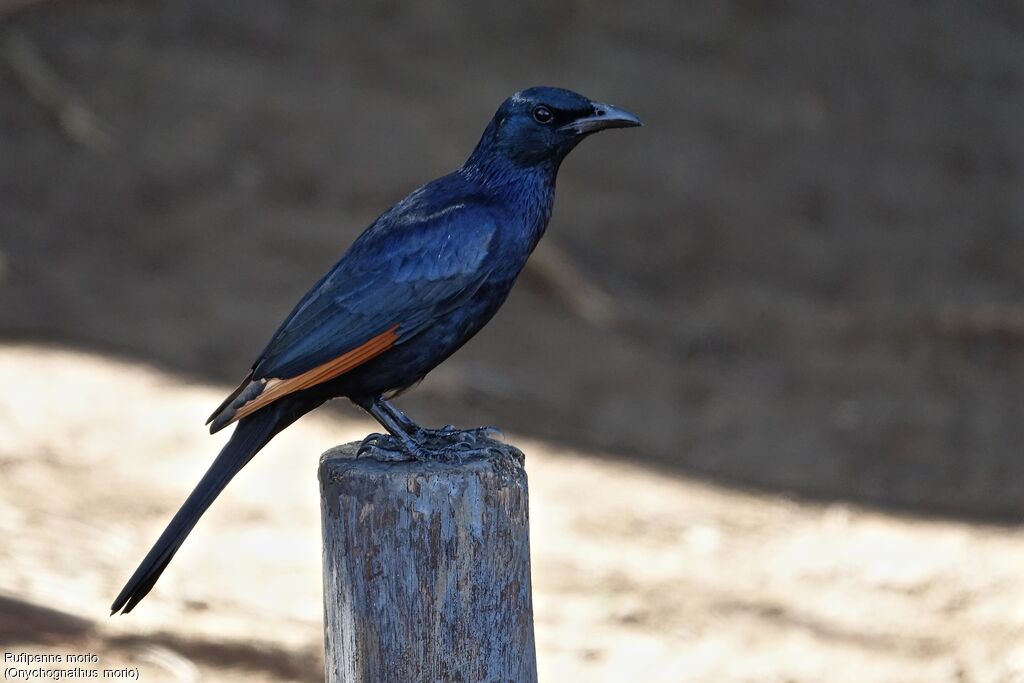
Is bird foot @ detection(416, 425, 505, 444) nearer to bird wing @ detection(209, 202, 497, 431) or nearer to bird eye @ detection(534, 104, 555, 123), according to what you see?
bird wing @ detection(209, 202, 497, 431)

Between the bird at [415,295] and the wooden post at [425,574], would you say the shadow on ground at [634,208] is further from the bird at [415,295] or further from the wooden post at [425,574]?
the wooden post at [425,574]

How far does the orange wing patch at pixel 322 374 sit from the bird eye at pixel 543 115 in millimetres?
738

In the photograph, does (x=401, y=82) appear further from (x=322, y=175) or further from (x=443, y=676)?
(x=443, y=676)

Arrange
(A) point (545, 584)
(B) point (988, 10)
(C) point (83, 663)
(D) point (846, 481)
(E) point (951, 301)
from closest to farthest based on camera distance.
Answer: (C) point (83, 663) → (A) point (545, 584) → (D) point (846, 481) → (E) point (951, 301) → (B) point (988, 10)

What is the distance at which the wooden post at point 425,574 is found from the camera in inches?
113

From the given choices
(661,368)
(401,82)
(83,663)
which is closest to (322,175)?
(401,82)

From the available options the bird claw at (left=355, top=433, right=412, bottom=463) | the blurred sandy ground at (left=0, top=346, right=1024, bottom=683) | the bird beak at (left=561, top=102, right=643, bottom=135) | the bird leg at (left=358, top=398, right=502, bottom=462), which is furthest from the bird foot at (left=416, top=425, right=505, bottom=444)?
the blurred sandy ground at (left=0, top=346, right=1024, bottom=683)

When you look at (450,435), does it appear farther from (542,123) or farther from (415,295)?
(542,123)

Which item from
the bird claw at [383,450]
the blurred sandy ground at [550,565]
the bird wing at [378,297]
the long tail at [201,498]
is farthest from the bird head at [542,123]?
the blurred sandy ground at [550,565]

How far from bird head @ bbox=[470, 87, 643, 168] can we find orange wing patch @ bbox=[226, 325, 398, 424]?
647 millimetres

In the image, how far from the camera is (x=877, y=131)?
38.2ft

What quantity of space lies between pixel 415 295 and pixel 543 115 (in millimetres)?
659

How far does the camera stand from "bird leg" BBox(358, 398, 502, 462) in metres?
3.16

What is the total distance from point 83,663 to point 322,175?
5.79 m
